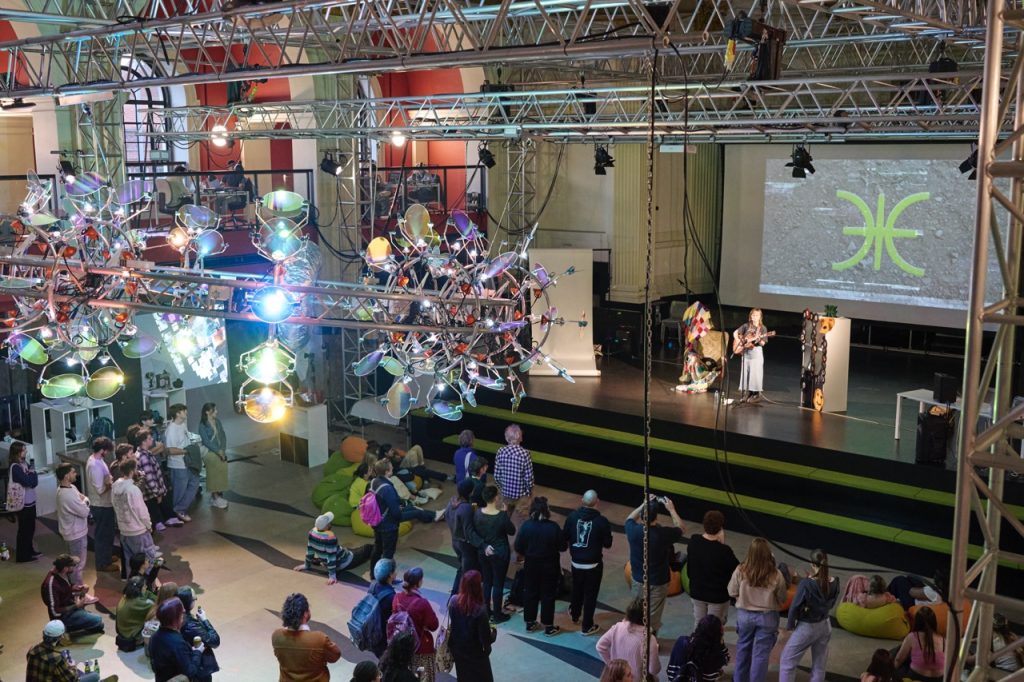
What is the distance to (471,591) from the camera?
6.72m

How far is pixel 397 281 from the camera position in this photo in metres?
6.48

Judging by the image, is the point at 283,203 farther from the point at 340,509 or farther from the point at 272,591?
the point at 340,509

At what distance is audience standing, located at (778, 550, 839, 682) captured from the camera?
683 centimetres

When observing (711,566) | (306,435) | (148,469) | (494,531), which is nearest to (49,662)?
(494,531)

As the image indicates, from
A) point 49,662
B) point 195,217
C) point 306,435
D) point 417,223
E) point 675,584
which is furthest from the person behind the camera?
point 306,435

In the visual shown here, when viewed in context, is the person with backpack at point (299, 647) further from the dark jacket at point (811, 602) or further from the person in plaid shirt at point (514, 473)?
the person in plaid shirt at point (514, 473)

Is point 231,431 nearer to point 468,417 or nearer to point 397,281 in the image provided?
point 468,417

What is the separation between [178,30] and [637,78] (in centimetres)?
689

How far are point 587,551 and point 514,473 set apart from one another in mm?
1471

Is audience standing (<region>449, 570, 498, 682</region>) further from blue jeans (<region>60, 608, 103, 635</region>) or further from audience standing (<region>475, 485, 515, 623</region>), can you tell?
blue jeans (<region>60, 608, 103, 635</region>)

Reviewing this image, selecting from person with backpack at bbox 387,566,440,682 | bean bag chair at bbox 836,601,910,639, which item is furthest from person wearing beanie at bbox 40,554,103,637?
bean bag chair at bbox 836,601,910,639

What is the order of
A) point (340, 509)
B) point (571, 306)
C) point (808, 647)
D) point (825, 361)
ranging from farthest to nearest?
point (571, 306) < point (825, 361) < point (340, 509) < point (808, 647)

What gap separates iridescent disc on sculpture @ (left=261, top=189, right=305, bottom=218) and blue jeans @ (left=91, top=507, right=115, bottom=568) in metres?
4.18

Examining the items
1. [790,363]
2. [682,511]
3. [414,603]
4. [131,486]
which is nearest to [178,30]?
[131,486]
